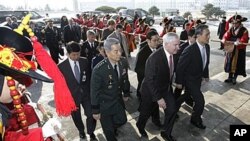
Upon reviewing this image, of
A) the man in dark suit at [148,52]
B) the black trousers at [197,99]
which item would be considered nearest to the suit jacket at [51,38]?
the man in dark suit at [148,52]

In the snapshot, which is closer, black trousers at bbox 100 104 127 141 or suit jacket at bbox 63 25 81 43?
black trousers at bbox 100 104 127 141

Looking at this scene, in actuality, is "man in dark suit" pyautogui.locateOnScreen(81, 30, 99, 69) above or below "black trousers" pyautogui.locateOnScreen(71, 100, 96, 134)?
A: above

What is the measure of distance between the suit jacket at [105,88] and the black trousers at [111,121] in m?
0.04

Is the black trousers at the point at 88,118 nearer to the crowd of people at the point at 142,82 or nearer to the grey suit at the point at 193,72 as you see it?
the crowd of people at the point at 142,82

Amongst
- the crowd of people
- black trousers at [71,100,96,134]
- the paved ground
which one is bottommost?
the paved ground

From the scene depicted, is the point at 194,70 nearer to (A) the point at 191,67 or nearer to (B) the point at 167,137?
(A) the point at 191,67

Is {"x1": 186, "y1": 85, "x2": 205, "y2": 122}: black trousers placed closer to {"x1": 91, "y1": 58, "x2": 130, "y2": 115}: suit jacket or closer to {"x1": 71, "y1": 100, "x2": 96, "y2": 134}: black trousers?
{"x1": 91, "y1": 58, "x2": 130, "y2": 115}: suit jacket

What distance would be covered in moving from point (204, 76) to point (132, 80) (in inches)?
125

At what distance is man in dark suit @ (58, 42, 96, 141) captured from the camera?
14.9 ft

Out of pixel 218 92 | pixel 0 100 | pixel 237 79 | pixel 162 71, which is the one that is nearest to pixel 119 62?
pixel 162 71

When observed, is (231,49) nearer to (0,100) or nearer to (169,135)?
(169,135)

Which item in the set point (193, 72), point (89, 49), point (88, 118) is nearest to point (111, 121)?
point (88, 118)

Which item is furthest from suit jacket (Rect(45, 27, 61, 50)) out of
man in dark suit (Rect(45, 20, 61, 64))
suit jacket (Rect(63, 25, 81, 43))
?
suit jacket (Rect(63, 25, 81, 43))

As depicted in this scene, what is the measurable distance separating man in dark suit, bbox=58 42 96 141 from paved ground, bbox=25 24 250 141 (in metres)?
0.33
